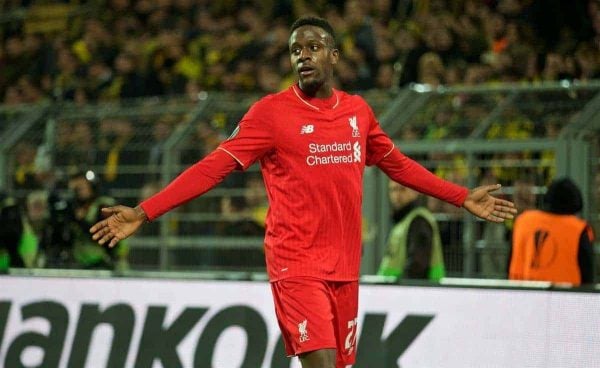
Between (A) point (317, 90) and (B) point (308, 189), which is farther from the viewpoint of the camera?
(A) point (317, 90)

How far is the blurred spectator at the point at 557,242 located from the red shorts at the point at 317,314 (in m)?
2.79

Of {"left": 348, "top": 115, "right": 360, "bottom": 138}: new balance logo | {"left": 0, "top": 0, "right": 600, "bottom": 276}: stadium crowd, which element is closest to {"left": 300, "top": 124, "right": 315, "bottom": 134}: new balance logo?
{"left": 348, "top": 115, "right": 360, "bottom": 138}: new balance logo

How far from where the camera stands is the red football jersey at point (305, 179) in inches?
221

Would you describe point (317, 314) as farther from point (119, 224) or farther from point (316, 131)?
point (119, 224)

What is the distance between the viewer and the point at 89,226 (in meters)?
10.5

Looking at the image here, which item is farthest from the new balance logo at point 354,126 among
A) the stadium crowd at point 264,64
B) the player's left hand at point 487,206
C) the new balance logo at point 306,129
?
the stadium crowd at point 264,64

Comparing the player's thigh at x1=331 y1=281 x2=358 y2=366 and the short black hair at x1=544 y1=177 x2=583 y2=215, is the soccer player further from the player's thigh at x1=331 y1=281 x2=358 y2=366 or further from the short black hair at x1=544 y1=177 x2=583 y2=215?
the short black hair at x1=544 y1=177 x2=583 y2=215

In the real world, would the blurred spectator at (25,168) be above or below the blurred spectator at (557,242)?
above

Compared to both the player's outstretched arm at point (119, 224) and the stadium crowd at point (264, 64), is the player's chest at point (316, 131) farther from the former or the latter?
the stadium crowd at point (264, 64)

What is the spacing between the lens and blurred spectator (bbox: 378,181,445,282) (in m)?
8.58

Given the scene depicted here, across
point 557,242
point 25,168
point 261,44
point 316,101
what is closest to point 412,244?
point 557,242

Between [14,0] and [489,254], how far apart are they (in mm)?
11562

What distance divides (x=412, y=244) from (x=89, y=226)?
3.24 meters

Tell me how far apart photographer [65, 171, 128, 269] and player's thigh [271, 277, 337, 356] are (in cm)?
504
